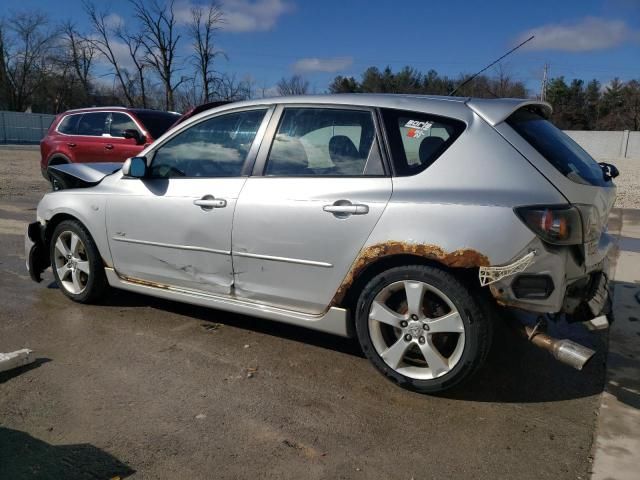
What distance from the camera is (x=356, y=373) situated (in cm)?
362

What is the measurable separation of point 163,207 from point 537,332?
2690 mm

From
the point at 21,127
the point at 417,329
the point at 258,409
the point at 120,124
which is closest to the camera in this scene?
the point at 258,409

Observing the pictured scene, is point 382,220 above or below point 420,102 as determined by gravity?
below

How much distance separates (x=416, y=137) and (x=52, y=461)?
8.53 ft

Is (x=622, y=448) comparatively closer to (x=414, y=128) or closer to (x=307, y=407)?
(x=307, y=407)

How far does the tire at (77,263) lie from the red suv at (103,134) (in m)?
5.25

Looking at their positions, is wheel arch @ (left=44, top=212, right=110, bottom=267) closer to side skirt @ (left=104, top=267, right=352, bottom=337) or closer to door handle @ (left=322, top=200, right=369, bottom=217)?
side skirt @ (left=104, top=267, right=352, bottom=337)

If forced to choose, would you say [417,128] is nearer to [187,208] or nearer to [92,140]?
[187,208]

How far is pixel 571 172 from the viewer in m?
3.16

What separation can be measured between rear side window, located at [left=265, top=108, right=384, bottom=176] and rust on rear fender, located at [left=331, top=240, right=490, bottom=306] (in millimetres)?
482

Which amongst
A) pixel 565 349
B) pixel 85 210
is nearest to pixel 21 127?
pixel 85 210

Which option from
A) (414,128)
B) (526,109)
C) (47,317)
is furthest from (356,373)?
(47,317)

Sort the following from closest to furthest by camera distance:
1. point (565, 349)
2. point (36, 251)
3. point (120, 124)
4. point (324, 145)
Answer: point (565, 349) < point (324, 145) < point (36, 251) < point (120, 124)

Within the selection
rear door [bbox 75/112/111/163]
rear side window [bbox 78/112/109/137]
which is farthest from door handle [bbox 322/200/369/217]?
rear side window [bbox 78/112/109/137]
